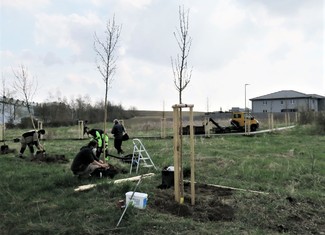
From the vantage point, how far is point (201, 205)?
655cm

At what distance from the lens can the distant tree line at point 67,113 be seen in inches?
2088

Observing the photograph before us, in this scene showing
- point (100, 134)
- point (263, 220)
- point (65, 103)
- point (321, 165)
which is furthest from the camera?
point (65, 103)

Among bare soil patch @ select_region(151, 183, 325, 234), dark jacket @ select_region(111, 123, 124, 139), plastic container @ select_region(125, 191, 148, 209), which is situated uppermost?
dark jacket @ select_region(111, 123, 124, 139)

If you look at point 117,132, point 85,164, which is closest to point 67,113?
point 117,132

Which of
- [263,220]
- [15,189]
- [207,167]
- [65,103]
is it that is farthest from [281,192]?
[65,103]

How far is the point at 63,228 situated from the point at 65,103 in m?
56.1

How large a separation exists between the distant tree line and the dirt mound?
46.3m

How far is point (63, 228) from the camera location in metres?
5.50

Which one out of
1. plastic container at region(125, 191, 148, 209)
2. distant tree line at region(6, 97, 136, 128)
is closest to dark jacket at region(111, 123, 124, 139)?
plastic container at region(125, 191, 148, 209)

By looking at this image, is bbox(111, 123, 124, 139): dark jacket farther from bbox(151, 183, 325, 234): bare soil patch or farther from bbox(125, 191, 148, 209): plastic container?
bbox(125, 191, 148, 209): plastic container

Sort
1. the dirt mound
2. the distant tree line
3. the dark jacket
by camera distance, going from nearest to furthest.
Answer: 1. the dirt mound
2. the dark jacket
3. the distant tree line

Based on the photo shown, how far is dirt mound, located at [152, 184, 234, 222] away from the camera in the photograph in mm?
5992

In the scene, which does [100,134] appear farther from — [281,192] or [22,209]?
[281,192]

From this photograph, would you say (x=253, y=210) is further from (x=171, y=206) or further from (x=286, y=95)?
(x=286, y=95)
